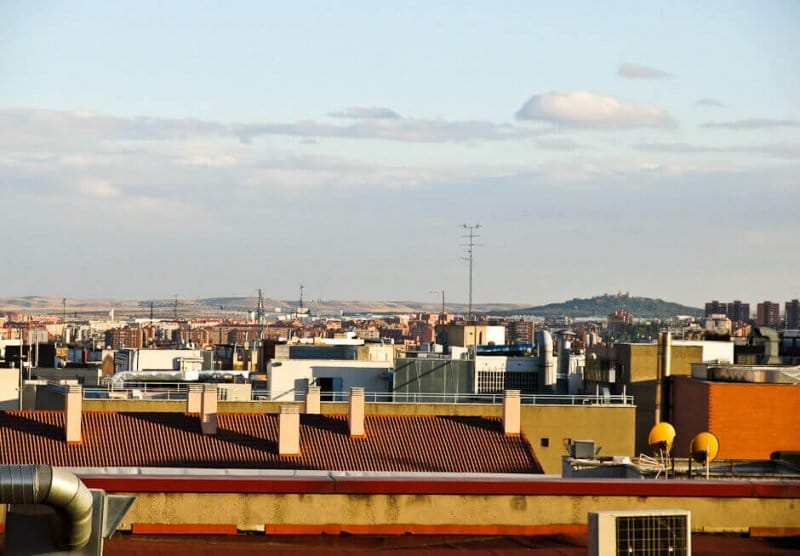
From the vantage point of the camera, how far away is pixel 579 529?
18.7 m

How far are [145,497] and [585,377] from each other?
160 ft

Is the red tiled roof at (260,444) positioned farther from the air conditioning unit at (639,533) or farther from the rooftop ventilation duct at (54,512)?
the rooftop ventilation duct at (54,512)

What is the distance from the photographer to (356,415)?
4556 cm

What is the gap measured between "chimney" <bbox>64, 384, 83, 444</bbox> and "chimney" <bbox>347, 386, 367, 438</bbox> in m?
7.75

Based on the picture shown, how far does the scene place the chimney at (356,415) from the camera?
45.4 metres

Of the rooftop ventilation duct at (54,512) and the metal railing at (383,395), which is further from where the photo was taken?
the metal railing at (383,395)

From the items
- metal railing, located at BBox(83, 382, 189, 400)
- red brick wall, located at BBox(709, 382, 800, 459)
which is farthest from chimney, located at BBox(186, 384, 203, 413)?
red brick wall, located at BBox(709, 382, 800, 459)

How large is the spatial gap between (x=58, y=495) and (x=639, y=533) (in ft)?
18.0

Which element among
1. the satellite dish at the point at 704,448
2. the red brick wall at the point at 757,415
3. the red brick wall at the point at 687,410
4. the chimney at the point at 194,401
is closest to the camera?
the satellite dish at the point at 704,448

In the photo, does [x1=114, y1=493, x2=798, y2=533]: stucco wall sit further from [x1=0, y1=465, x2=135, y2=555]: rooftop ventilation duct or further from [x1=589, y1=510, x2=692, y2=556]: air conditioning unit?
[x1=0, y1=465, x2=135, y2=555]: rooftop ventilation duct

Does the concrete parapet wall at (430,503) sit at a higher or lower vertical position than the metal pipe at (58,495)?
lower

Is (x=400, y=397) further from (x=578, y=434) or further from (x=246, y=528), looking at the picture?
(x=246, y=528)

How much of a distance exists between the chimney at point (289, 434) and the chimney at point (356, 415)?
1.83 meters

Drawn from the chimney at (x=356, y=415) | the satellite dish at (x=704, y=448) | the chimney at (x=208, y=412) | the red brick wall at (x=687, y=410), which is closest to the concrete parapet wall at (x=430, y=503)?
the satellite dish at (x=704, y=448)
